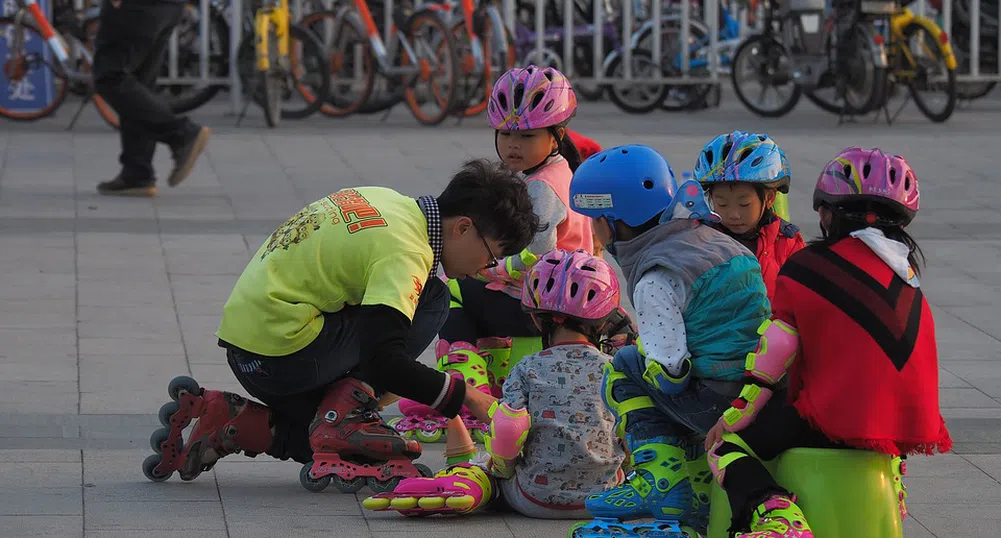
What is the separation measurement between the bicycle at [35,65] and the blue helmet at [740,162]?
32.0ft

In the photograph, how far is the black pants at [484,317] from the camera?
18.1 ft

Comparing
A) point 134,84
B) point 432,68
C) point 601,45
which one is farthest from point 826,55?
point 134,84

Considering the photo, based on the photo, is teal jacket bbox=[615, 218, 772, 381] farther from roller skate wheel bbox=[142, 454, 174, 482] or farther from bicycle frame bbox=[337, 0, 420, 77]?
bicycle frame bbox=[337, 0, 420, 77]

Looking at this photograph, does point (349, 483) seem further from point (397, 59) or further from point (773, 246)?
point (397, 59)

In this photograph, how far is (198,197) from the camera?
10.2 m

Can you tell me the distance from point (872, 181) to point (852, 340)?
0.36 m

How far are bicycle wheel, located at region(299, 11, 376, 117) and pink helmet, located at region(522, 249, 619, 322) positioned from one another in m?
9.98

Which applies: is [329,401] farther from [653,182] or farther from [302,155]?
[302,155]

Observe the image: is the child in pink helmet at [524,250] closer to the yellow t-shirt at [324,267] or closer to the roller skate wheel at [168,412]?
the yellow t-shirt at [324,267]

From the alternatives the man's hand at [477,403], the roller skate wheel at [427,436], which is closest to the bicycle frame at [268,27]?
the roller skate wheel at [427,436]

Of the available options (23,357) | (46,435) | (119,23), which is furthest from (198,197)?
(46,435)

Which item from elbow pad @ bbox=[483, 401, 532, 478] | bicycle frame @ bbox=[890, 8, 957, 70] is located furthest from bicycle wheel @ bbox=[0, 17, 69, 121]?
elbow pad @ bbox=[483, 401, 532, 478]

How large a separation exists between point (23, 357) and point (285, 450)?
1803mm

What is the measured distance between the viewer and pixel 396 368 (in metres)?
4.34
